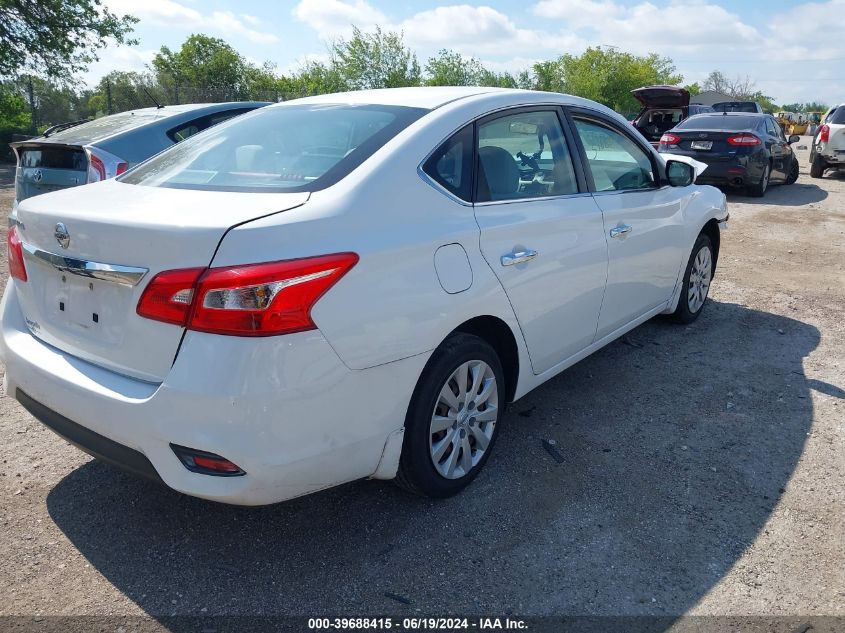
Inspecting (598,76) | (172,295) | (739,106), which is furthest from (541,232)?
(598,76)

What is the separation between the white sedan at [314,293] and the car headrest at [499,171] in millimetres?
13

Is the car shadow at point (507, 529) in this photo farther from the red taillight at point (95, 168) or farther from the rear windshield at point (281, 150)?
the red taillight at point (95, 168)

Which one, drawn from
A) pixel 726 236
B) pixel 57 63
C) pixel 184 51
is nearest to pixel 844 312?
pixel 726 236

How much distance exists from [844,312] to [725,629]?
4505mm

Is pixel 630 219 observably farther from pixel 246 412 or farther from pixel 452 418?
pixel 246 412

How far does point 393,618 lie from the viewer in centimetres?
237

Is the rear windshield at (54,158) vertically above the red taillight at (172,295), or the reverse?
the rear windshield at (54,158)

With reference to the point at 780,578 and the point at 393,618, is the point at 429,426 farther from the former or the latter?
the point at 780,578

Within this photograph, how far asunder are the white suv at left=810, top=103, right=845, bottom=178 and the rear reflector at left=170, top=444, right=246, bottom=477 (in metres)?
16.4

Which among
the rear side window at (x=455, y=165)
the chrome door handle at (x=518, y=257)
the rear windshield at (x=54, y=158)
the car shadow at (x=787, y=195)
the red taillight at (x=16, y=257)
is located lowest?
the car shadow at (x=787, y=195)

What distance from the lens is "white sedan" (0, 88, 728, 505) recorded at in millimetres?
2160

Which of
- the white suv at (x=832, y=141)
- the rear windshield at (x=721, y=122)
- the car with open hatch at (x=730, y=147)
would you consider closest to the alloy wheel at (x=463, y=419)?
the car with open hatch at (x=730, y=147)

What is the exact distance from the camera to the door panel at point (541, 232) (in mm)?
3021

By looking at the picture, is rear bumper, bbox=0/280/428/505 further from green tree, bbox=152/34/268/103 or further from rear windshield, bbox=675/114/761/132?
green tree, bbox=152/34/268/103
